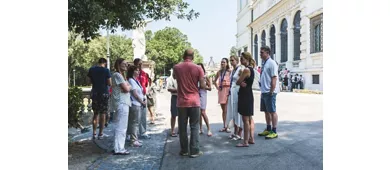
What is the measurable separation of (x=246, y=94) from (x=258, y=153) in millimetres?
1095

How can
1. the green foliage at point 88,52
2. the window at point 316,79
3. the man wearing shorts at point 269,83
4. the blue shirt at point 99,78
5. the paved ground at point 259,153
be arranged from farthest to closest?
1. the green foliage at point 88,52
2. the window at point 316,79
3. the blue shirt at point 99,78
4. the man wearing shorts at point 269,83
5. the paved ground at point 259,153

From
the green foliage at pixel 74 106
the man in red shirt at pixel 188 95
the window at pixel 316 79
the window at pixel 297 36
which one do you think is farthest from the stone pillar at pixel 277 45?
the man in red shirt at pixel 188 95

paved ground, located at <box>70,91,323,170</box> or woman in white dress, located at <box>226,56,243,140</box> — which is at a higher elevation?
woman in white dress, located at <box>226,56,243,140</box>

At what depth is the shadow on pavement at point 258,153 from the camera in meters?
4.97

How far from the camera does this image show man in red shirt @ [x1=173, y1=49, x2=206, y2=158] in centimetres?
552

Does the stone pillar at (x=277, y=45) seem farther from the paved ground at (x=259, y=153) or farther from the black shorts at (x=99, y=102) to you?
the black shorts at (x=99, y=102)

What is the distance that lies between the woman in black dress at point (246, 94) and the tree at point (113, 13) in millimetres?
2419

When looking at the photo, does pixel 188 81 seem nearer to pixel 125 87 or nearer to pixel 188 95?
pixel 188 95

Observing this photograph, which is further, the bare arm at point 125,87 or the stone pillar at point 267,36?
the stone pillar at point 267,36

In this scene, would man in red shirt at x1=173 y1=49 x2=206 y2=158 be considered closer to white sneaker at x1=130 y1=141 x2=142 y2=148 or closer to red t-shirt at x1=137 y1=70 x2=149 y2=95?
white sneaker at x1=130 y1=141 x2=142 y2=148

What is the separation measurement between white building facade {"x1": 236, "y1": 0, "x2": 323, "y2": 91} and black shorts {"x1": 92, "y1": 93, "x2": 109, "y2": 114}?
60.2ft

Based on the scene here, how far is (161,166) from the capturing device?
198 inches

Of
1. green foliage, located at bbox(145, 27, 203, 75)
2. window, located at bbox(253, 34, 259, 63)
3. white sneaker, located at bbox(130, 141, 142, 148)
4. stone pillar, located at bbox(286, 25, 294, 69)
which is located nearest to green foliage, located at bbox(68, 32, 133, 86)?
green foliage, located at bbox(145, 27, 203, 75)
